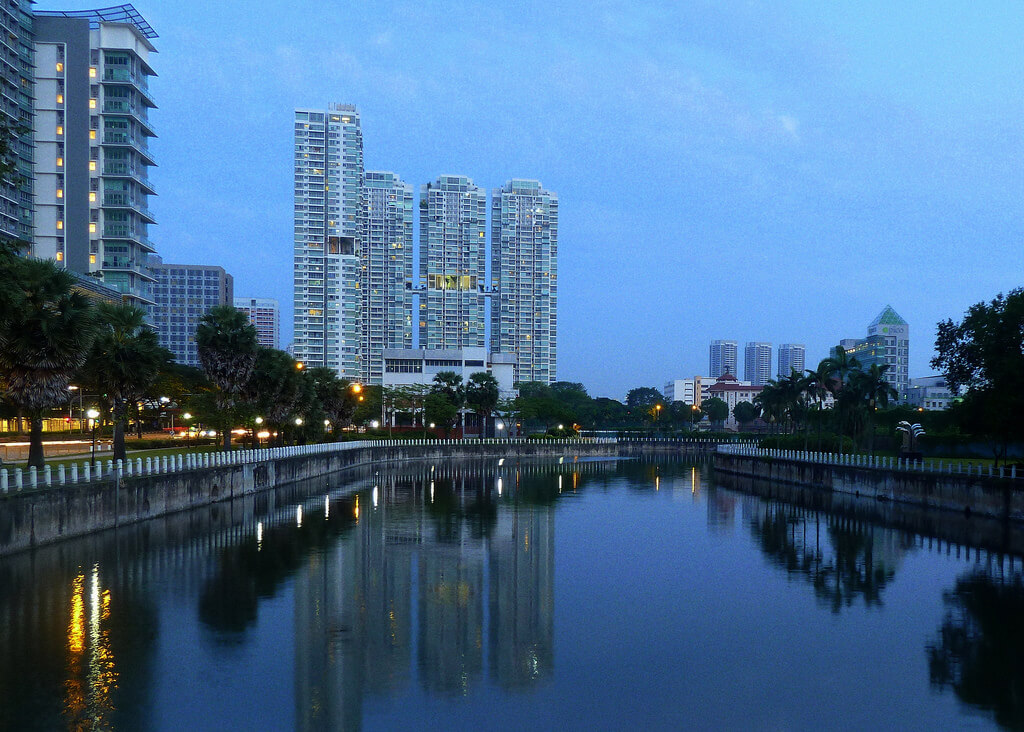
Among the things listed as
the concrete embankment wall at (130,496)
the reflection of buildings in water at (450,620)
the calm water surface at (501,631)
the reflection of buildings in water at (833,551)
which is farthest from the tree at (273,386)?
the reflection of buildings in water at (833,551)

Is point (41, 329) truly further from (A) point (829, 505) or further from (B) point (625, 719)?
(A) point (829, 505)

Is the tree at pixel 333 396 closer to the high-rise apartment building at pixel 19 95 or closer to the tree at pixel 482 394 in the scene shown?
the tree at pixel 482 394

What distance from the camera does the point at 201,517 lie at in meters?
40.3

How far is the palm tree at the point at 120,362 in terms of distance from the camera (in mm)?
40938

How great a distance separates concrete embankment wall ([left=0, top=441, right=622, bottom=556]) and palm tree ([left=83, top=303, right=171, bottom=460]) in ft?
12.2

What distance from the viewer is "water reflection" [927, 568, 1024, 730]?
15328mm

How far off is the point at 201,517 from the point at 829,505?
37.4 metres

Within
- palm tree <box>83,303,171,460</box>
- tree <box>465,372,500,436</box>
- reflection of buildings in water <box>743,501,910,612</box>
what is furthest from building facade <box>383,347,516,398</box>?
palm tree <box>83,303,171,460</box>

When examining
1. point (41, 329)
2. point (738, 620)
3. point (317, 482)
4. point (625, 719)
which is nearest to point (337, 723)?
point (625, 719)

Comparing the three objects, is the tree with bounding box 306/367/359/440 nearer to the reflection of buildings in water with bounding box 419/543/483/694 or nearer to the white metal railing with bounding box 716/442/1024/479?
the white metal railing with bounding box 716/442/1024/479

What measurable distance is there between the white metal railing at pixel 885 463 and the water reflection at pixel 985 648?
747 inches

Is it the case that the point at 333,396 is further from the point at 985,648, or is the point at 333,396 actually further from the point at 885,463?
the point at 985,648

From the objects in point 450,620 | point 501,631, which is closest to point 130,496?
point 450,620

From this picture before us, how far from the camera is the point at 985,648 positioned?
1883cm
